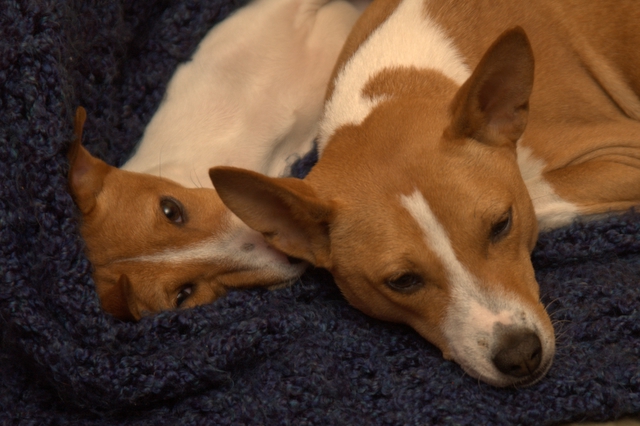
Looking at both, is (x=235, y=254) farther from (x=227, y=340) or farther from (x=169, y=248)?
(x=227, y=340)

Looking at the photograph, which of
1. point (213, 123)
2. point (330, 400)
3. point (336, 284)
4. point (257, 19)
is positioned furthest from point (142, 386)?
point (257, 19)

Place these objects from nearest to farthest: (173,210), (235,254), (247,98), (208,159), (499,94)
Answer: (499,94) < (235,254) < (173,210) < (208,159) < (247,98)

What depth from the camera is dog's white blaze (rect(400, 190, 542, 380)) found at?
8.05 feet

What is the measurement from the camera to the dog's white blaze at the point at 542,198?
314 centimetres

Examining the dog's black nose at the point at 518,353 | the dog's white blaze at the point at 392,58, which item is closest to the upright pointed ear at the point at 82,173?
the dog's white blaze at the point at 392,58

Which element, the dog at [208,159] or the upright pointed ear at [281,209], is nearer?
the upright pointed ear at [281,209]

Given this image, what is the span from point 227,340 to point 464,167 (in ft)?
3.69

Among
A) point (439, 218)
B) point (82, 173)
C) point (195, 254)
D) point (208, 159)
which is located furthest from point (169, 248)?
point (439, 218)

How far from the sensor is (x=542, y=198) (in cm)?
319

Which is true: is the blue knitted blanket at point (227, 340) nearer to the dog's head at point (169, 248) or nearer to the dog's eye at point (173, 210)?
the dog's head at point (169, 248)

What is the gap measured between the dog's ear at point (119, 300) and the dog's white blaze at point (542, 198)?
5.91ft

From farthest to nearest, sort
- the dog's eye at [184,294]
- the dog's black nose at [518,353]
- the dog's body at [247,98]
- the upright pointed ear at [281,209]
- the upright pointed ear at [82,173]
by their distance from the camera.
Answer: the dog's body at [247,98] < the dog's eye at [184,294] < the upright pointed ear at [82,173] < the upright pointed ear at [281,209] < the dog's black nose at [518,353]

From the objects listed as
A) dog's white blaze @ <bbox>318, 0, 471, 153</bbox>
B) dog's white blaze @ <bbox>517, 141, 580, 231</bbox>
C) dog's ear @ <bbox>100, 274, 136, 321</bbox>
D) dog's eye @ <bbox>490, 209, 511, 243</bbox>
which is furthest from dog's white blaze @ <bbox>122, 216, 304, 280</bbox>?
dog's white blaze @ <bbox>517, 141, 580, 231</bbox>

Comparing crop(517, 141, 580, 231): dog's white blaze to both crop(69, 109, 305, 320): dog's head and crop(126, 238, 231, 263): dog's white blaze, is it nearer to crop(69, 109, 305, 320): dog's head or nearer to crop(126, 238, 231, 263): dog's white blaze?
crop(69, 109, 305, 320): dog's head
